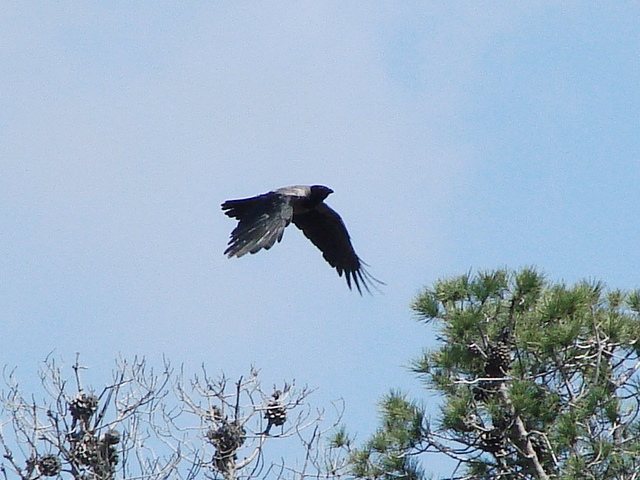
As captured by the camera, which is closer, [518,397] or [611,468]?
[611,468]

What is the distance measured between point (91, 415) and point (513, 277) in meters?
3.39

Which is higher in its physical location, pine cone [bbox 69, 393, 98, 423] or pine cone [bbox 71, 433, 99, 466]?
pine cone [bbox 69, 393, 98, 423]

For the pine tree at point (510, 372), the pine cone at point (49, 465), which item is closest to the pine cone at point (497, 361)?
the pine tree at point (510, 372)

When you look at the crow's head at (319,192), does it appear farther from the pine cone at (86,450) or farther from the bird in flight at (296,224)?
the pine cone at (86,450)

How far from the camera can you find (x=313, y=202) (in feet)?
40.2

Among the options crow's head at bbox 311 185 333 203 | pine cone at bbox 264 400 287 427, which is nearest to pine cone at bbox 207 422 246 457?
pine cone at bbox 264 400 287 427

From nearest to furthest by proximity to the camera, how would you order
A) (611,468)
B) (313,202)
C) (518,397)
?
1. (611,468)
2. (518,397)
3. (313,202)

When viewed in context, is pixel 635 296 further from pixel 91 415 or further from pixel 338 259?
pixel 91 415

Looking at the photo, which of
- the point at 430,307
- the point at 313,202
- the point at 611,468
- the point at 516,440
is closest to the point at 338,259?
the point at 313,202

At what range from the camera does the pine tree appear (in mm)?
10500

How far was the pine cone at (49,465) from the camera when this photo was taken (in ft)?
28.6

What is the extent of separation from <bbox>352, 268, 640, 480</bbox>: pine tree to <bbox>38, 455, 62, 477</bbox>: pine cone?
262 cm

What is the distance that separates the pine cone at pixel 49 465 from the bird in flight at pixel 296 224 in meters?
2.27

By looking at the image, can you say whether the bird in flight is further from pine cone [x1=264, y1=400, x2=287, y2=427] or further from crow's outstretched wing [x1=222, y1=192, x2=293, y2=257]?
pine cone [x1=264, y1=400, x2=287, y2=427]
